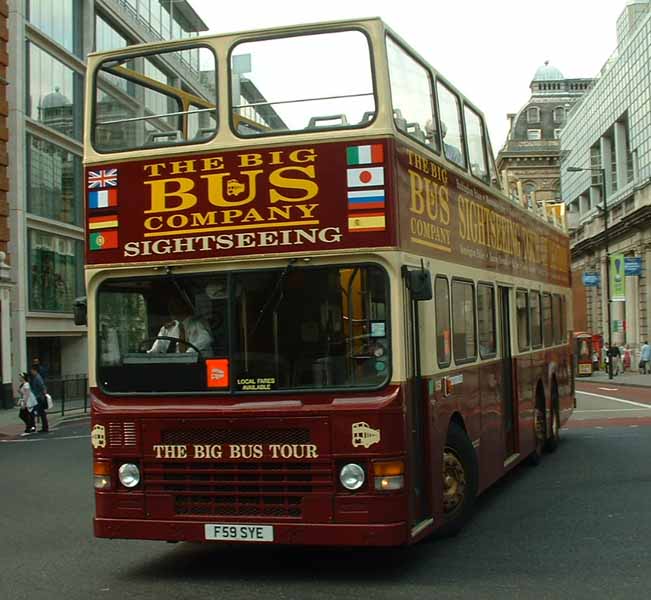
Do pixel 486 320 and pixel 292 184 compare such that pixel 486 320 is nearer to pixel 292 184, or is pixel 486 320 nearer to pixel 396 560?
pixel 396 560

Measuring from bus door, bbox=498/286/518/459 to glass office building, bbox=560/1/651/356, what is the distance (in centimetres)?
4092

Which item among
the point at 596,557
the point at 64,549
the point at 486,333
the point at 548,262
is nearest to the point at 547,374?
the point at 548,262

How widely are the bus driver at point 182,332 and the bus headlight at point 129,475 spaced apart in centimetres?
90

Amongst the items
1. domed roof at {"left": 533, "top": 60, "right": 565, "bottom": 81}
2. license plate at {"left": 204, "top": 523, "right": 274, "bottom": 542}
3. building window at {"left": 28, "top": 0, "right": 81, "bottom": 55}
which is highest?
domed roof at {"left": 533, "top": 60, "right": 565, "bottom": 81}

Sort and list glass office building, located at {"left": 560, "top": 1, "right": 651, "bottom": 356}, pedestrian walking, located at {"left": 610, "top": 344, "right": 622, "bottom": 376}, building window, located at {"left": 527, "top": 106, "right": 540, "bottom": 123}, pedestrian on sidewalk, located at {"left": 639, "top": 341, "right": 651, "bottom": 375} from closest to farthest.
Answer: pedestrian on sidewalk, located at {"left": 639, "top": 341, "right": 651, "bottom": 375} < pedestrian walking, located at {"left": 610, "top": 344, "right": 622, "bottom": 376} < glass office building, located at {"left": 560, "top": 1, "right": 651, "bottom": 356} < building window, located at {"left": 527, "top": 106, "right": 540, "bottom": 123}

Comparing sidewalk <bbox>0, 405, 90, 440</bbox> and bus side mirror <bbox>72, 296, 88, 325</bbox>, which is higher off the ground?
bus side mirror <bbox>72, 296, 88, 325</bbox>

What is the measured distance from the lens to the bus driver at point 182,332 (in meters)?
7.88

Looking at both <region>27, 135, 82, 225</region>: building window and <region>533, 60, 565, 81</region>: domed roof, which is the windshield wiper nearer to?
<region>27, 135, 82, 225</region>: building window

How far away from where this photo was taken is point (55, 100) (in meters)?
41.5

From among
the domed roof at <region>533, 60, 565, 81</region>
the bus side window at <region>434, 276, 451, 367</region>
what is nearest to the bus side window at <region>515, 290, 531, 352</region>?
the bus side window at <region>434, 276, 451, 367</region>

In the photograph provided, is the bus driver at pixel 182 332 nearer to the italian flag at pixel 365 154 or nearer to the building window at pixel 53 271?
the italian flag at pixel 365 154

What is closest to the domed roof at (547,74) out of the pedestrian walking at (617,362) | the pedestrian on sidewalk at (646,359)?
the pedestrian walking at (617,362)

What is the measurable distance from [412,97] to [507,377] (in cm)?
448

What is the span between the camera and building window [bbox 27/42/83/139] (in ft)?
130
